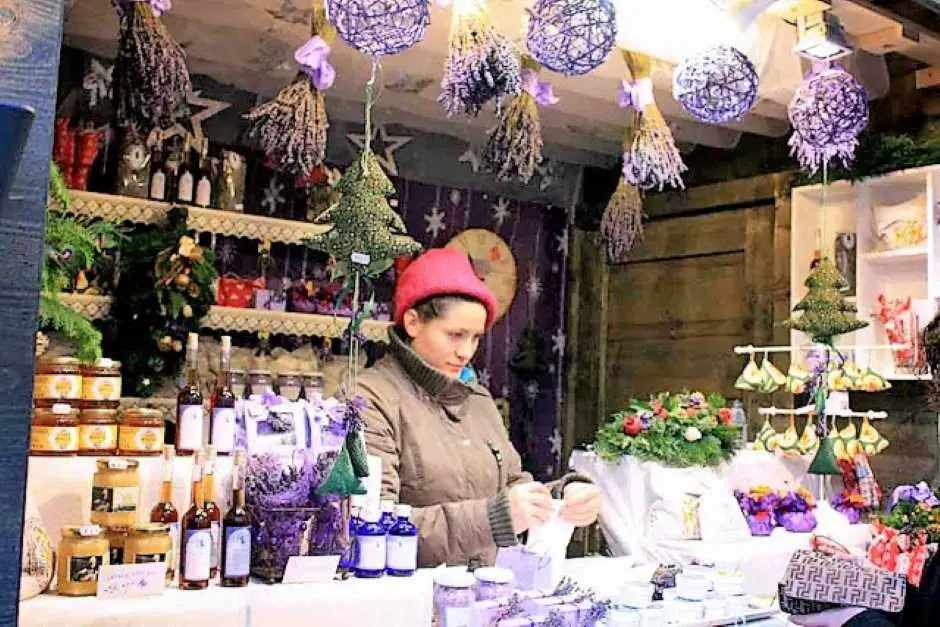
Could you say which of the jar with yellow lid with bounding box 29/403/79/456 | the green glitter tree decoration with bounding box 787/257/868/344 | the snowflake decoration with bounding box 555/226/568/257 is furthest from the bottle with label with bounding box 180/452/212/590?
the snowflake decoration with bounding box 555/226/568/257

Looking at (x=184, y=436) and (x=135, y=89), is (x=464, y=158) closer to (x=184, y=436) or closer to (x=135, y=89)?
(x=135, y=89)

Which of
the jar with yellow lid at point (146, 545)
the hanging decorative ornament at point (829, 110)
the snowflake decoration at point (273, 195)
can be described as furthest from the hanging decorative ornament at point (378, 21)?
the snowflake decoration at point (273, 195)

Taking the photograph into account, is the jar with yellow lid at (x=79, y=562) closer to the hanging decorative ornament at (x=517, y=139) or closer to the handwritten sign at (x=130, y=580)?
the handwritten sign at (x=130, y=580)

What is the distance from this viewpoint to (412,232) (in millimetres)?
4770

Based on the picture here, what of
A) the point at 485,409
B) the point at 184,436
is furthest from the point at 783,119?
the point at 184,436

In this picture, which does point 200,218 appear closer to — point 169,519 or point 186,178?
point 186,178

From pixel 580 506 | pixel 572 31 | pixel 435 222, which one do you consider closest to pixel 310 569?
pixel 580 506

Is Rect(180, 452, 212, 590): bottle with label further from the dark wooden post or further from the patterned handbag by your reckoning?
the patterned handbag

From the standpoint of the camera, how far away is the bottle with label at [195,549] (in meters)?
1.69

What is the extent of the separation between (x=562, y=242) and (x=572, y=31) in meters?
3.13

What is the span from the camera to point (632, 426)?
3.14 metres

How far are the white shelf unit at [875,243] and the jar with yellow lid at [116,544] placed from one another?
2722mm

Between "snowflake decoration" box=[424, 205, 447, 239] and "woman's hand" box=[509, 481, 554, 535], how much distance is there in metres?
2.82

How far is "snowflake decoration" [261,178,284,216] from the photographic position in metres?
4.35
